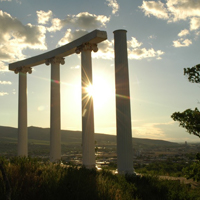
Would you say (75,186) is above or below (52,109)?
below

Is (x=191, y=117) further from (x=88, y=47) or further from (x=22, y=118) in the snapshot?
(x=22, y=118)

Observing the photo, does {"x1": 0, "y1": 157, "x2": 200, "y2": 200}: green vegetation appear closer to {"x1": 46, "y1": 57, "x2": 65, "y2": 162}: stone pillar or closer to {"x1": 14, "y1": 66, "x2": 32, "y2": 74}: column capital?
{"x1": 46, "y1": 57, "x2": 65, "y2": 162}: stone pillar

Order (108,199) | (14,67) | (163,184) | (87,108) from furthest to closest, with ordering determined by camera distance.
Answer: (14,67) → (87,108) → (163,184) → (108,199)

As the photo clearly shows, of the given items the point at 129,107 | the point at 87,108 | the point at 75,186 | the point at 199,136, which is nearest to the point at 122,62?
the point at 129,107

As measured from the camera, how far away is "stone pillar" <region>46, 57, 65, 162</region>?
68.1 meters

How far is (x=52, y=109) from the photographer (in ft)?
227

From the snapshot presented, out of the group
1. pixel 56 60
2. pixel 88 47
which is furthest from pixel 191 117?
pixel 56 60

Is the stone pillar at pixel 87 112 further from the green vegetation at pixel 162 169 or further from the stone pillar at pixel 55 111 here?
the green vegetation at pixel 162 169

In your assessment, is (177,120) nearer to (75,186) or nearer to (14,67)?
(75,186)

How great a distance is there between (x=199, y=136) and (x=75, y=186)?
65.6ft

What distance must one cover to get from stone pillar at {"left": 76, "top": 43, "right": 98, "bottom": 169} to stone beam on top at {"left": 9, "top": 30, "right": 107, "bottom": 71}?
1.72m

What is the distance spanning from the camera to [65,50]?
6662 centimetres

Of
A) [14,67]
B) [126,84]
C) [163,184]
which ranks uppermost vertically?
[14,67]

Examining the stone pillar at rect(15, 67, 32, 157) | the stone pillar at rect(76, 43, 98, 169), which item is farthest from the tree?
the stone pillar at rect(15, 67, 32, 157)
